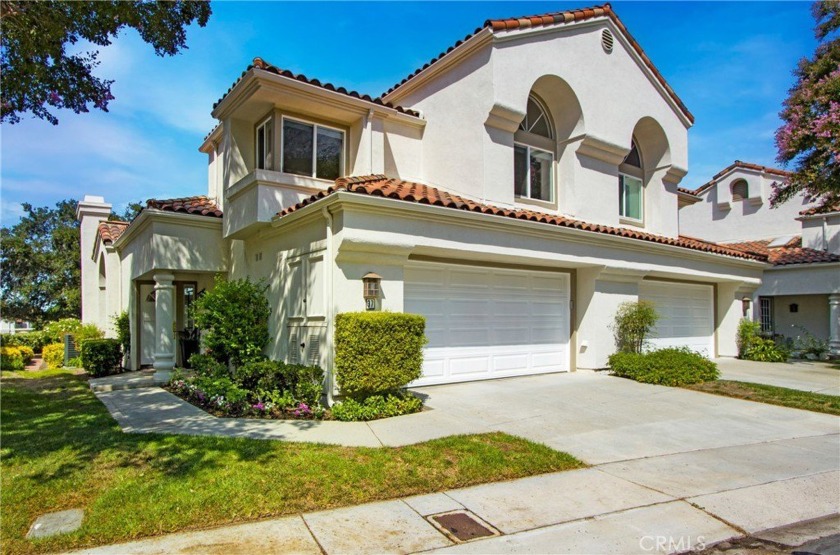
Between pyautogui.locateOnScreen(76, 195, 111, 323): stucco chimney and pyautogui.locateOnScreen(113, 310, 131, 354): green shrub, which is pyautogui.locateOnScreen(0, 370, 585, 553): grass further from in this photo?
pyautogui.locateOnScreen(76, 195, 111, 323): stucco chimney

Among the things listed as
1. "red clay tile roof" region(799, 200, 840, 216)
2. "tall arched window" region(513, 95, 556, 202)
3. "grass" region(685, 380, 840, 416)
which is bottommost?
"grass" region(685, 380, 840, 416)

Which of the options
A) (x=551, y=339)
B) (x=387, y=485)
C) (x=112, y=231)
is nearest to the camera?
(x=387, y=485)

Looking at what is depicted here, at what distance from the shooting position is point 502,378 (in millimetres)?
11336

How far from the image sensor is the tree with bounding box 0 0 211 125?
277 inches

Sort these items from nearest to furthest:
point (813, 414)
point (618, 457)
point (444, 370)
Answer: point (618, 457) < point (813, 414) < point (444, 370)

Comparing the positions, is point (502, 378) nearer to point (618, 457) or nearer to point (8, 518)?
point (618, 457)

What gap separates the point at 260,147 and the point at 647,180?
11.6m

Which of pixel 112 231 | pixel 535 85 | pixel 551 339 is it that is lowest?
pixel 551 339

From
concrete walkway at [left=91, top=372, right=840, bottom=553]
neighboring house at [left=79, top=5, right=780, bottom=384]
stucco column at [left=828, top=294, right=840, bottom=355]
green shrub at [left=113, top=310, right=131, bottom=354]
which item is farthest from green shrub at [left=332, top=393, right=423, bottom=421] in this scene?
stucco column at [left=828, top=294, right=840, bottom=355]

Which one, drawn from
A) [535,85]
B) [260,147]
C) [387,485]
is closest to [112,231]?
[260,147]

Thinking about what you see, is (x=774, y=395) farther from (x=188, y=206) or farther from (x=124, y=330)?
(x=124, y=330)

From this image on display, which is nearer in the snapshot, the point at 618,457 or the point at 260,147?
the point at 618,457

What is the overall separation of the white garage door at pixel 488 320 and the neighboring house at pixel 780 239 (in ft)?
31.9

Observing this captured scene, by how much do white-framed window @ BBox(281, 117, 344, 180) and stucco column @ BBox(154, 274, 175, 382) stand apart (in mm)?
3854
